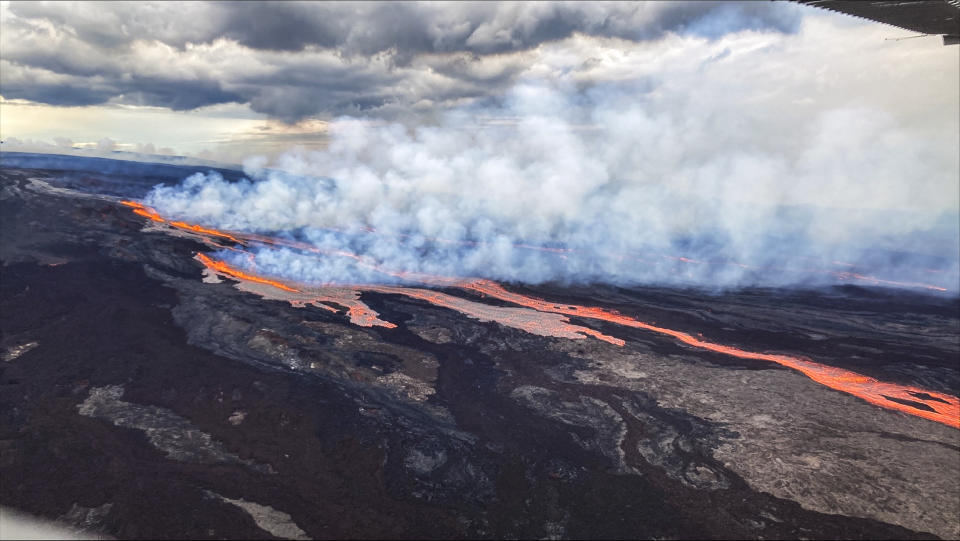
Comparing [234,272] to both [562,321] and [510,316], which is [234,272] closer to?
[510,316]

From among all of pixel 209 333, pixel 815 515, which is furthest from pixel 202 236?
pixel 815 515

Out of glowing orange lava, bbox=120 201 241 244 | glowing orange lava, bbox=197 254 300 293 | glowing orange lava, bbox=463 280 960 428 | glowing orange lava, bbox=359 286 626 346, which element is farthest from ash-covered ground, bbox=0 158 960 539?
glowing orange lava, bbox=120 201 241 244

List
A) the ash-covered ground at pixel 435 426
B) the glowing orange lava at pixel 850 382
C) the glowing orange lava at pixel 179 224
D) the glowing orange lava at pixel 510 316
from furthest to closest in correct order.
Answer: the glowing orange lava at pixel 179 224 → the glowing orange lava at pixel 510 316 → the glowing orange lava at pixel 850 382 → the ash-covered ground at pixel 435 426

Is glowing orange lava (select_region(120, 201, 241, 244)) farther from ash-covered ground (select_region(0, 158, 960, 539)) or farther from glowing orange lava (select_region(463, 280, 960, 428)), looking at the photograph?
glowing orange lava (select_region(463, 280, 960, 428))

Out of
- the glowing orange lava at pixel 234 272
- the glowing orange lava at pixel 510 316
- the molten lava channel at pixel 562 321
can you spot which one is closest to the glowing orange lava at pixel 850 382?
the molten lava channel at pixel 562 321

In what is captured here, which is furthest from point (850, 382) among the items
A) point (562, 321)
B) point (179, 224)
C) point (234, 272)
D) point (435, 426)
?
point (179, 224)

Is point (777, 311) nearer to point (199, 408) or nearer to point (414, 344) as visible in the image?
point (414, 344)

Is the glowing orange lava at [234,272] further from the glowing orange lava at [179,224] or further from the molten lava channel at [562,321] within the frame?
the glowing orange lava at [179,224]
